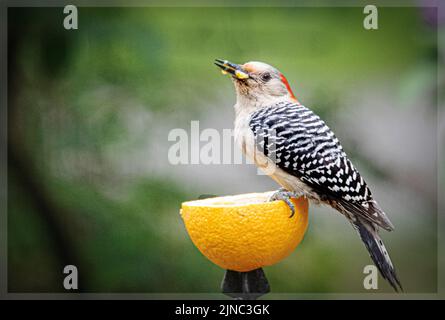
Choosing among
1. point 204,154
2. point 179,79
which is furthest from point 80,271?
point 179,79

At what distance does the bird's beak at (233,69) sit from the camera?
1.68 m

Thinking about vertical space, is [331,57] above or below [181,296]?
above

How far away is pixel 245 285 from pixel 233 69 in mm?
720

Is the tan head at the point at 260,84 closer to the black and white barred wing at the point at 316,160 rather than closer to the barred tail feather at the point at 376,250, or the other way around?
the black and white barred wing at the point at 316,160

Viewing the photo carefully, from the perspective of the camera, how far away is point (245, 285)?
1438 mm

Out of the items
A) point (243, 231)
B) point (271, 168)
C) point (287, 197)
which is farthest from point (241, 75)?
point (243, 231)

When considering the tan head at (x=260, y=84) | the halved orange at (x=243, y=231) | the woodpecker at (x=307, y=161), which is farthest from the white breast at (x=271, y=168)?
the halved orange at (x=243, y=231)

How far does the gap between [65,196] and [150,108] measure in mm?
510

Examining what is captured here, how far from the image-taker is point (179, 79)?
208 centimetres

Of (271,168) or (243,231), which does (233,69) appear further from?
(243,231)

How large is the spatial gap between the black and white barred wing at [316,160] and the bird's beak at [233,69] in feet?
0.51

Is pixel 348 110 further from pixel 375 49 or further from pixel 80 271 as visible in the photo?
pixel 80 271

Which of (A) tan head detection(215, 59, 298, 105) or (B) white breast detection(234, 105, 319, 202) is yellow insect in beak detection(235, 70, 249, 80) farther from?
(B) white breast detection(234, 105, 319, 202)

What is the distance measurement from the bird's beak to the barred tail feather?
0.63 meters
